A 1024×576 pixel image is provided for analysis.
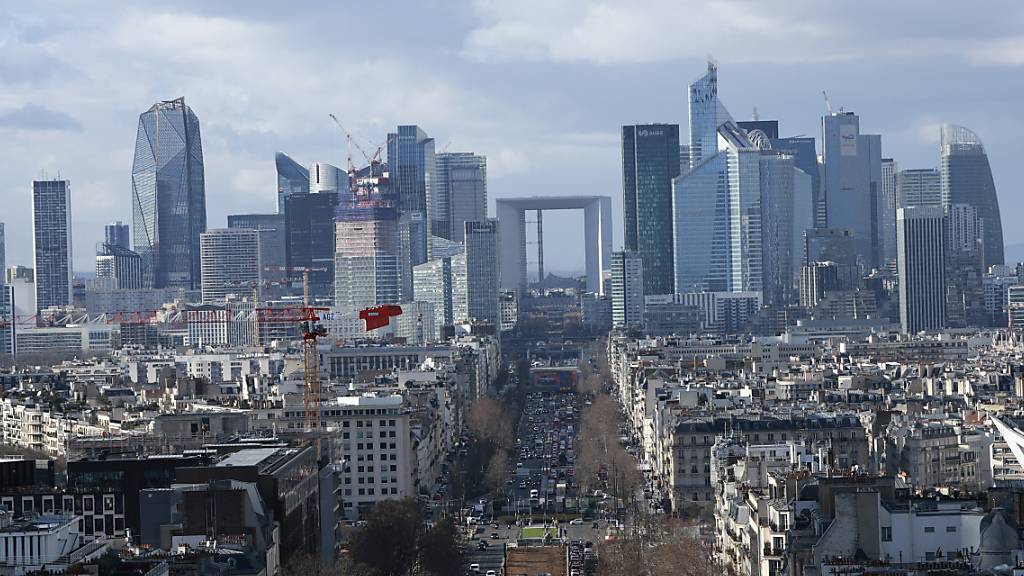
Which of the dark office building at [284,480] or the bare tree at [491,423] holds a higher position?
the dark office building at [284,480]

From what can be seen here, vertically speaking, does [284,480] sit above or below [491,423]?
above

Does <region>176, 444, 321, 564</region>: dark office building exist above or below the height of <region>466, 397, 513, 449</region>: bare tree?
above

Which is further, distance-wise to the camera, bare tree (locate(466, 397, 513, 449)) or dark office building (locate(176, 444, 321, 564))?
bare tree (locate(466, 397, 513, 449))

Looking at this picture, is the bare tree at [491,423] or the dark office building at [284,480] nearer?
the dark office building at [284,480]

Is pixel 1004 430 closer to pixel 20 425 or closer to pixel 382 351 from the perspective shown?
pixel 20 425

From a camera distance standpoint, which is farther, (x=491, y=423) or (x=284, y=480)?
(x=491, y=423)

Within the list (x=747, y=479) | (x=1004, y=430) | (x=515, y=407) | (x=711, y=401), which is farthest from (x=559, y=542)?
(x=515, y=407)

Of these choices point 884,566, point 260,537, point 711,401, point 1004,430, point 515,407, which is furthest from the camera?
point 515,407

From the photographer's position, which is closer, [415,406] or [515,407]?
[415,406]
